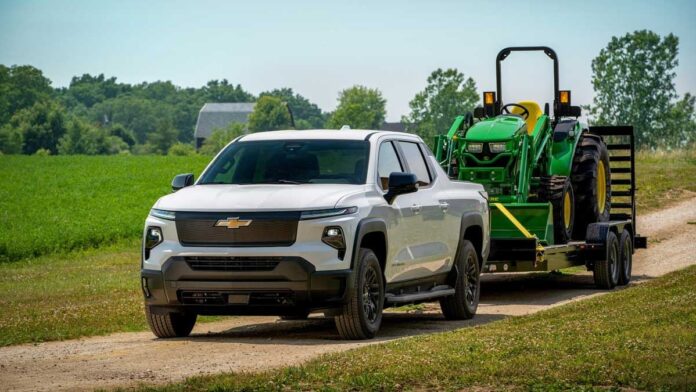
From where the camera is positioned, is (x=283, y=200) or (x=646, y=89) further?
(x=646, y=89)

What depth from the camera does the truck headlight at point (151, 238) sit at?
12.8 metres

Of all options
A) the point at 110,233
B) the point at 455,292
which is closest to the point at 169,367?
the point at 455,292

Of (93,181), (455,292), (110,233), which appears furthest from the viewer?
(93,181)

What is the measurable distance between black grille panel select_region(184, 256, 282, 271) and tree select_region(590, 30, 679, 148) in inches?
4093

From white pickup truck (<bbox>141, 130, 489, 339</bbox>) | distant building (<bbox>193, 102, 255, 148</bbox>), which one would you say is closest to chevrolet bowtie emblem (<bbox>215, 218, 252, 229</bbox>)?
white pickup truck (<bbox>141, 130, 489, 339</bbox>)

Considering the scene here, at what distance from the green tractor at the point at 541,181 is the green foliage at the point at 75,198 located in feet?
48.8

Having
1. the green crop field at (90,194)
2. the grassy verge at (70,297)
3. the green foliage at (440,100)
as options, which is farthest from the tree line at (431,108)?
the grassy verge at (70,297)

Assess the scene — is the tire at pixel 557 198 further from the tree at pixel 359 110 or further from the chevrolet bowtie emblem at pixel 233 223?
the tree at pixel 359 110

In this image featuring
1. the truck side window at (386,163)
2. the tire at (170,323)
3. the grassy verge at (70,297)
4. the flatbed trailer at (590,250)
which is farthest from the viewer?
the flatbed trailer at (590,250)

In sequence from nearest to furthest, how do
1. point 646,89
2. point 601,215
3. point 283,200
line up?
point 283,200 < point 601,215 < point 646,89

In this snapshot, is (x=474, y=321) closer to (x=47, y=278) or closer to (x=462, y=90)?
(x=47, y=278)

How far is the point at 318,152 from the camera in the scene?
45.4 ft

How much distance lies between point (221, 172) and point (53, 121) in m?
121

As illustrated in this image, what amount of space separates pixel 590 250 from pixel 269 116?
128 meters
